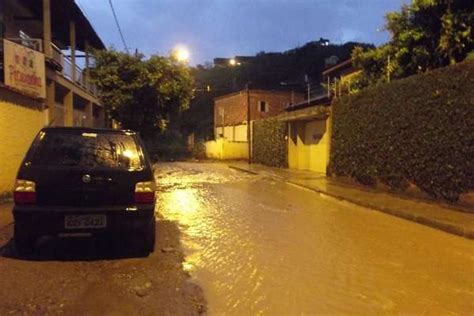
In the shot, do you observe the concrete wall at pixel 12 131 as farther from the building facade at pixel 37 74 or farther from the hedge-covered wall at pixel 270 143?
the hedge-covered wall at pixel 270 143

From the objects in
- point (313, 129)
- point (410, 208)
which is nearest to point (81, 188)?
point (410, 208)

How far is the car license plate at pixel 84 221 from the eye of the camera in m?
7.02

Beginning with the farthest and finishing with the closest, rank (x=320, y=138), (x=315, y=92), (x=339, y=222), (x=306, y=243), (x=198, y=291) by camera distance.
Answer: (x=315, y=92), (x=320, y=138), (x=339, y=222), (x=306, y=243), (x=198, y=291)

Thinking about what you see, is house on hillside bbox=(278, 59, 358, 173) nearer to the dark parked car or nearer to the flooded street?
the flooded street

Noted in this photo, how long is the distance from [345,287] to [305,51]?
249 feet

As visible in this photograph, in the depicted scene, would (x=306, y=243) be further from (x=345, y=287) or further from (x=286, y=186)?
(x=286, y=186)

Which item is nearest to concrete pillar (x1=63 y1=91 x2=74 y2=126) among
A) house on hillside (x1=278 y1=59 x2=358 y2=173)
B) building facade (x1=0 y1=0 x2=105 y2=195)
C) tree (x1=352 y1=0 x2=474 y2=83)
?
building facade (x1=0 y1=0 x2=105 y2=195)

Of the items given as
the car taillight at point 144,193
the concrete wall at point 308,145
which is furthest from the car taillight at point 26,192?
the concrete wall at point 308,145

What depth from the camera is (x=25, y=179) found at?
697cm

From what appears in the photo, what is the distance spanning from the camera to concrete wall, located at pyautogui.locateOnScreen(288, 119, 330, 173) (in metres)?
27.7

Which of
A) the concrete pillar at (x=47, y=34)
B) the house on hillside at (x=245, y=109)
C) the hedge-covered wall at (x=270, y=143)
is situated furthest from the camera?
the house on hillside at (x=245, y=109)

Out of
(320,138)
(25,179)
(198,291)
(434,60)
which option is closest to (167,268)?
(198,291)

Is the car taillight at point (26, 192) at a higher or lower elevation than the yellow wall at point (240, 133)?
lower

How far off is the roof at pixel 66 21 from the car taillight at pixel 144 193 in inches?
726
